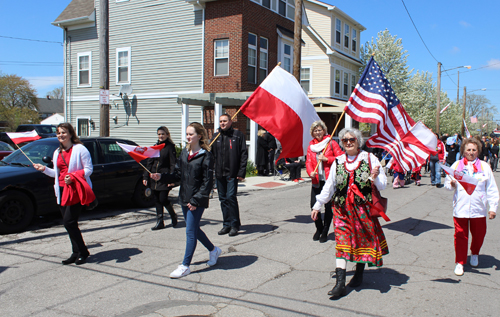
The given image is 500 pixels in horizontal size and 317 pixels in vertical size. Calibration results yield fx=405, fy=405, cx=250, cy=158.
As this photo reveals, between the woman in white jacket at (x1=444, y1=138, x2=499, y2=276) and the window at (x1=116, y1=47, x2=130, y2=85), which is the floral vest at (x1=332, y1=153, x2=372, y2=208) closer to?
the woman in white jacket at (x1=444, y1=138, x2=499, y2=276)

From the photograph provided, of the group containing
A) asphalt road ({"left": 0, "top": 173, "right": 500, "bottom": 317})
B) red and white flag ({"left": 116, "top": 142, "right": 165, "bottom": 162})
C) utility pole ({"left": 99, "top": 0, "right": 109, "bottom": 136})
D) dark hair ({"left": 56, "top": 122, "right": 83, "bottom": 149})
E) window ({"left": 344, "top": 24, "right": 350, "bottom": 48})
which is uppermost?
window ({"left": 344, "top": 24, "right": 350, "bottom": 48})

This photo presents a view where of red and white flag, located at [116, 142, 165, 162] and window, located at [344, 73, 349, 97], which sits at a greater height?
window, located at [344, 73, 349, 97]

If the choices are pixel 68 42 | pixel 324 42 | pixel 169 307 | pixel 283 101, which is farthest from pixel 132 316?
pixel 324 42

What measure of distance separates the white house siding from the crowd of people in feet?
42.8

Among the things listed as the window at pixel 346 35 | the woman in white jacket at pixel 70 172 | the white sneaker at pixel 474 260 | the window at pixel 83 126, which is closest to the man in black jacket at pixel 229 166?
the woman in white jacket at pixel 70 172

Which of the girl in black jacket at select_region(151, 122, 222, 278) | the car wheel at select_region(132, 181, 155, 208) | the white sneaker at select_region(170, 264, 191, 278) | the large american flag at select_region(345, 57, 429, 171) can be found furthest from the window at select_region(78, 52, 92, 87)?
the white sneaker at select_region(170, 264, 191, 278)

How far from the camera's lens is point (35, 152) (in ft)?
26.4

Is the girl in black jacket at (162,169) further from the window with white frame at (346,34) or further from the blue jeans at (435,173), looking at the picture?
the window with white frame at (346,34)

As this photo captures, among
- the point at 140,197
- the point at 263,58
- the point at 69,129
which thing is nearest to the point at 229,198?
→ the point at 69,129

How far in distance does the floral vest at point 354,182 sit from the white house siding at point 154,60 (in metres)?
15.6

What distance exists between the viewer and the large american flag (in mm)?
6270

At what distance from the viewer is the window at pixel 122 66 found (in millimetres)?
21359

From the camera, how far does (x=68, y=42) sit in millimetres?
23234

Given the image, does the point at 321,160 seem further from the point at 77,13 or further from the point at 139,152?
the point at 77,13
